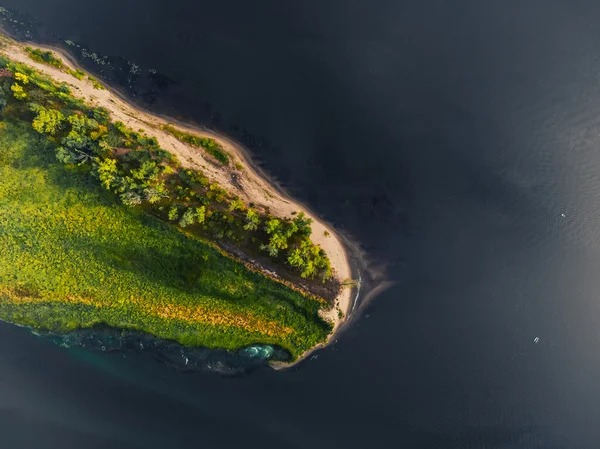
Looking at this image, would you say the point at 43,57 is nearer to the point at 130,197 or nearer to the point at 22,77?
the point at 22,77

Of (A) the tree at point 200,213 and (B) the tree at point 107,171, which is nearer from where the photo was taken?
(B) the tree at point 107,171

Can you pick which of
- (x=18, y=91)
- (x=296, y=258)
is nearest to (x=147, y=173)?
(x=18, y=91)

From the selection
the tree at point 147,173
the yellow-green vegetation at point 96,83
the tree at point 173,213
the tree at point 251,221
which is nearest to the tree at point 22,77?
the yellow-green vegetation at point 96,83

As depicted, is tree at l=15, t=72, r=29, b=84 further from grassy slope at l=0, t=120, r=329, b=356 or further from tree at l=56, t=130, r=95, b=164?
tree at l=56, t=130, r=95, b=164

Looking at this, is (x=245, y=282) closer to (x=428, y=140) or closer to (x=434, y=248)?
(x=434, y=248)

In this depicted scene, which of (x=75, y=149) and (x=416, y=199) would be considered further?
(x=416, y=199)

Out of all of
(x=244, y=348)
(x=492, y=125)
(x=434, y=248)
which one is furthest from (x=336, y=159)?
(x=244, y=348)

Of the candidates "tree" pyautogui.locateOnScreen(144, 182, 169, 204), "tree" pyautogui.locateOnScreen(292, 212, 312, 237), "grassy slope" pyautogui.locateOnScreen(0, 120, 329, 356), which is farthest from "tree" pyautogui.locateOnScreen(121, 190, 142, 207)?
"tree" pyautogui.locateOnScreen(292, 212, 312, 237)

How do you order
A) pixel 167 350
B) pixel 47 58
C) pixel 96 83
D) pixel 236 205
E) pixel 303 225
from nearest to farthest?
pixel 236 205, pixel 303 225, pixel 47 58, pixel 96 83, pixel 167 350

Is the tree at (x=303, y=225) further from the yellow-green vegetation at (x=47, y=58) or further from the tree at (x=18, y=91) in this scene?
the tree at (x=18, y=91)
